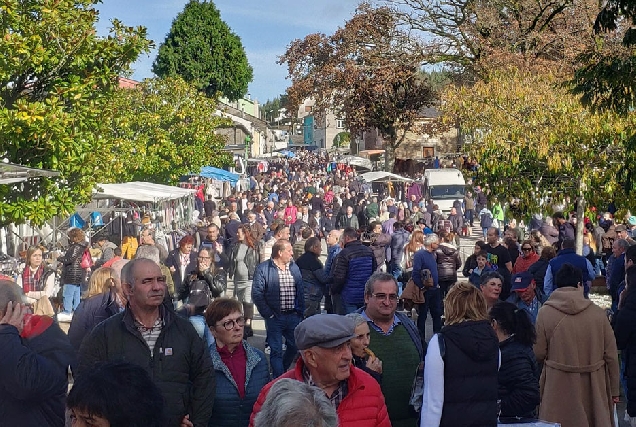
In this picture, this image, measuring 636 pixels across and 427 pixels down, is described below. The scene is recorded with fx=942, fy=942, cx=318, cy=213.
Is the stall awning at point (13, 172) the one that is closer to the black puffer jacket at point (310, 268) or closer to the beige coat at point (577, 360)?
the black puffer jacket at point (310, 268)

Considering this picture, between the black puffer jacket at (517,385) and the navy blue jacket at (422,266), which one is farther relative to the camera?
the navy blue jacket at (422,266)

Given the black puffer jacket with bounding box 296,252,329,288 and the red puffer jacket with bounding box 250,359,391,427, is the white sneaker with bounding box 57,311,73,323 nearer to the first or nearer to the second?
the black puffer jacket with bounding box 296,252,329,288

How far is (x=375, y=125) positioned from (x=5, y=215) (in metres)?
32.0

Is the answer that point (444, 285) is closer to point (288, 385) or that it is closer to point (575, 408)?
point (575, 408)

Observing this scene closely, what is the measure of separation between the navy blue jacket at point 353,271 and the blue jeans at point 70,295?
4368mm

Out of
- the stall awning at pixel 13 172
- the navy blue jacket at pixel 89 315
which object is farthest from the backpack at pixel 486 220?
the navy blue jacket at pixel 89 315

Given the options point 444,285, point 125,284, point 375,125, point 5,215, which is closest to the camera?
point 125,284

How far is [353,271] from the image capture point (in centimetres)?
1090

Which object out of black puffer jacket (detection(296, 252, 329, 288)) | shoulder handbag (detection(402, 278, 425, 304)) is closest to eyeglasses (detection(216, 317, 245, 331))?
black puffer jacket (detection(296, 252, 329, 288))

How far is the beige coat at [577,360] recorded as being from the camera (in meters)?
6.55

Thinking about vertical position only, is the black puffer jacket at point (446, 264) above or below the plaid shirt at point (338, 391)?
below

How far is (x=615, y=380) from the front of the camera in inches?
264

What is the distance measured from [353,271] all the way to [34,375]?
6755 mm

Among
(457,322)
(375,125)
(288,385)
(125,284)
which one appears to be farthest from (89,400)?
(375,125)
